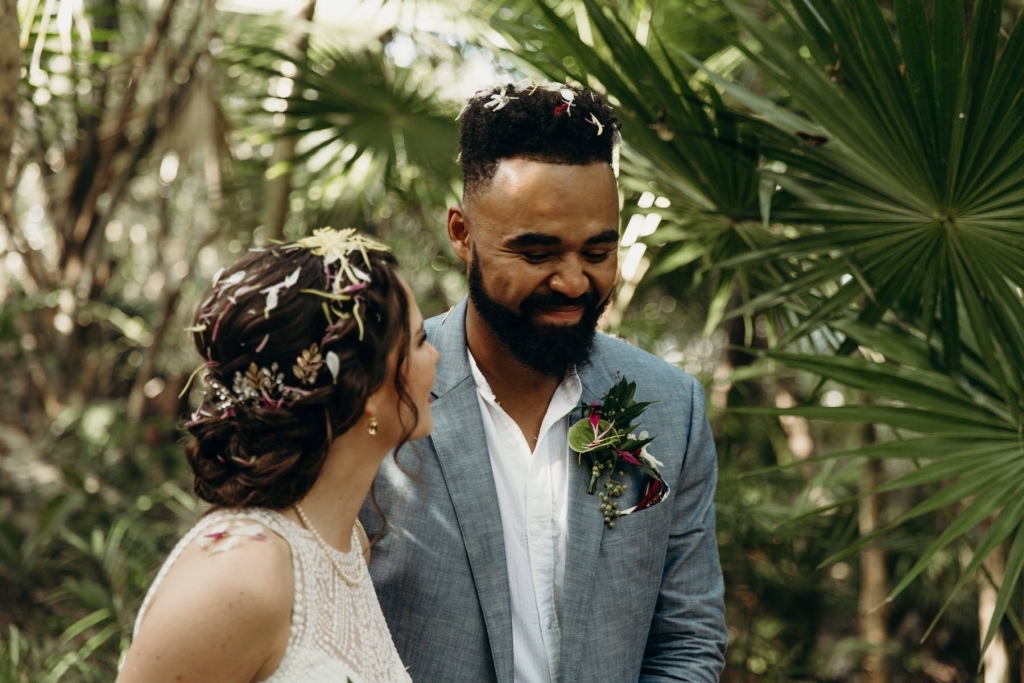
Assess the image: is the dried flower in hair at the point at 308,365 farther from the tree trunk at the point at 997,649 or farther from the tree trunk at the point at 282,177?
the tree trunk at the point at 282,177

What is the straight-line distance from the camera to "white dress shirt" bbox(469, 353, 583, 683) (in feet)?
6.64

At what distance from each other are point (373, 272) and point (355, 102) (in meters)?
3.01

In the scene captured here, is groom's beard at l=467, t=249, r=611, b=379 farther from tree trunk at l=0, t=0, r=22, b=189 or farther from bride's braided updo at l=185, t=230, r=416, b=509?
tree trunk at l=0, t=0, r=22, b=189

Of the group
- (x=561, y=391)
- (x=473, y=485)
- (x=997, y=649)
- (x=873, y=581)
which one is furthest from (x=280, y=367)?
(x=873, y=581)

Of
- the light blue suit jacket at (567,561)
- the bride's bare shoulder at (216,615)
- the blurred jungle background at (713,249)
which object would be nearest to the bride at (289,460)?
the bride's bare shoulder at (216,615)

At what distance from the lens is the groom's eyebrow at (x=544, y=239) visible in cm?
205

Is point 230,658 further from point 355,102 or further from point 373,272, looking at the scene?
point 355,102

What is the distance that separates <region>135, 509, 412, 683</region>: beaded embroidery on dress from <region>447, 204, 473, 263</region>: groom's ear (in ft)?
2.66

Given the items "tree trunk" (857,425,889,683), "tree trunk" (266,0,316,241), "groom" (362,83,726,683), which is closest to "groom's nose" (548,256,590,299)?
"groom" (362,83,726,683)

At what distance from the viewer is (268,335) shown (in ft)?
4.98

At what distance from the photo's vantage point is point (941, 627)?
6.26 meters

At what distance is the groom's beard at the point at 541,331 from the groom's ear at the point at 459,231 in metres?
0.10

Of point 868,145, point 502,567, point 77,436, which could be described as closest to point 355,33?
point 77,436

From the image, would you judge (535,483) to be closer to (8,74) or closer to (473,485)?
(473,485)
